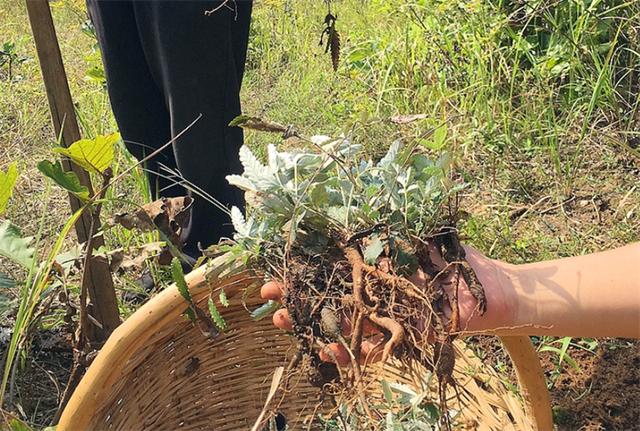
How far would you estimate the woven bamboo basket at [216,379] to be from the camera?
882 millimetres

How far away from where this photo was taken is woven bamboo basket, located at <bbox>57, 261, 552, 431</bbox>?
882mm

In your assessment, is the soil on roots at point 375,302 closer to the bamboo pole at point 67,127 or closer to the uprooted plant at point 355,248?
the uprooted plant at point 355,248

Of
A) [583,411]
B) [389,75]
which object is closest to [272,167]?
[583,411]

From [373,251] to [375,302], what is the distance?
0.06 metres

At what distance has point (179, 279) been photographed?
89 centimetres

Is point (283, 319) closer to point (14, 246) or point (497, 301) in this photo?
point (497, 301)

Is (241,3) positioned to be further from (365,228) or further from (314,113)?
(314,113)

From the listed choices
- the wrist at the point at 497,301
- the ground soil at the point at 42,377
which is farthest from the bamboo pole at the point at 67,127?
the wrist at the point at 497,301

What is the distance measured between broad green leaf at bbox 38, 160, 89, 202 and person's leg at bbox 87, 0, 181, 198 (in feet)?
1.64

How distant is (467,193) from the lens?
6.25 feet

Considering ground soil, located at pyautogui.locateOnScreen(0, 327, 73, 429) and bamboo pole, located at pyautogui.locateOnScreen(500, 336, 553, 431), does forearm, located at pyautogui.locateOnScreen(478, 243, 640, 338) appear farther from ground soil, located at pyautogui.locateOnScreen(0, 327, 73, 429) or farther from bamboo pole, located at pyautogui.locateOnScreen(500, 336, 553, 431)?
ground soil, located at pyautogui.locateOnScreen(0, 327, 73, 429)

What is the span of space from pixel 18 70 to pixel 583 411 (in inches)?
99.1

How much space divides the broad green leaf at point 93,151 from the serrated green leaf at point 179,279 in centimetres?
16

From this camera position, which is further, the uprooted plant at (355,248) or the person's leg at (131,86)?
the person's leg at (131,86)
